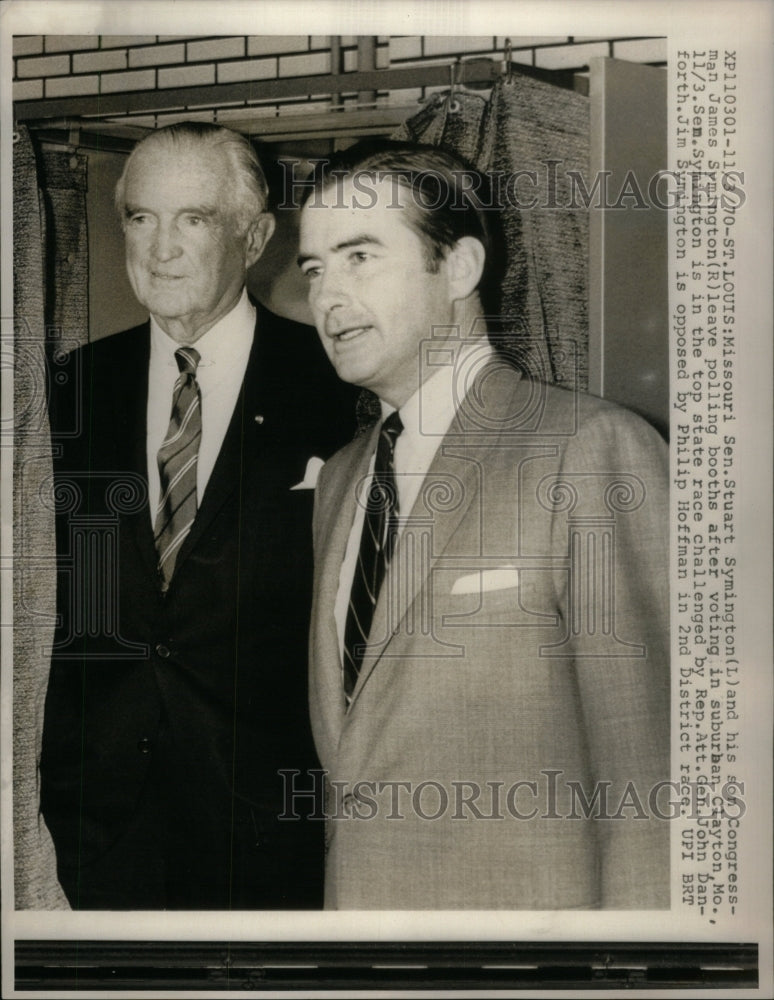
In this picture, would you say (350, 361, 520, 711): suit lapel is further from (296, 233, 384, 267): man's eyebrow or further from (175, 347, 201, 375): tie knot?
(175, 347, 201, 375): tie knot

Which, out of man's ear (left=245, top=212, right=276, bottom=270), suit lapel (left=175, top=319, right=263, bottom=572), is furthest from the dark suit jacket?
man's ear (left=245, top=212, right=276, bottom=270)

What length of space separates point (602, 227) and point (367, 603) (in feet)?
2.88

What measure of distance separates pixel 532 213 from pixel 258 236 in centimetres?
54

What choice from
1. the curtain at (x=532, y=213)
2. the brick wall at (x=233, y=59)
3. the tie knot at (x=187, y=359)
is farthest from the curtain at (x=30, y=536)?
the curtain at (x=532, y=213)

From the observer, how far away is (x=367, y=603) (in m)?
2.25

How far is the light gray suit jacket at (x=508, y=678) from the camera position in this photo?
223cm

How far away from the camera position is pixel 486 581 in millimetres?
2238

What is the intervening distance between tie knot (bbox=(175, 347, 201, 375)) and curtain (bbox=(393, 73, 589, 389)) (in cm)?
62

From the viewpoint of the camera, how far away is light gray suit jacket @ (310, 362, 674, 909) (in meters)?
2.23

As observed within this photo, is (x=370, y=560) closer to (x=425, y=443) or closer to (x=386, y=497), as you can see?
(x=386, y=497)

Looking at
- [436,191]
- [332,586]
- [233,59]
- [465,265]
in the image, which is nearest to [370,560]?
[332,586]

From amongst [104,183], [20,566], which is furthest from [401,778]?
[104,183]

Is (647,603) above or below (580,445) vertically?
below

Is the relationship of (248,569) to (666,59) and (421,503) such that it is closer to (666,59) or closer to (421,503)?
(421,503)
